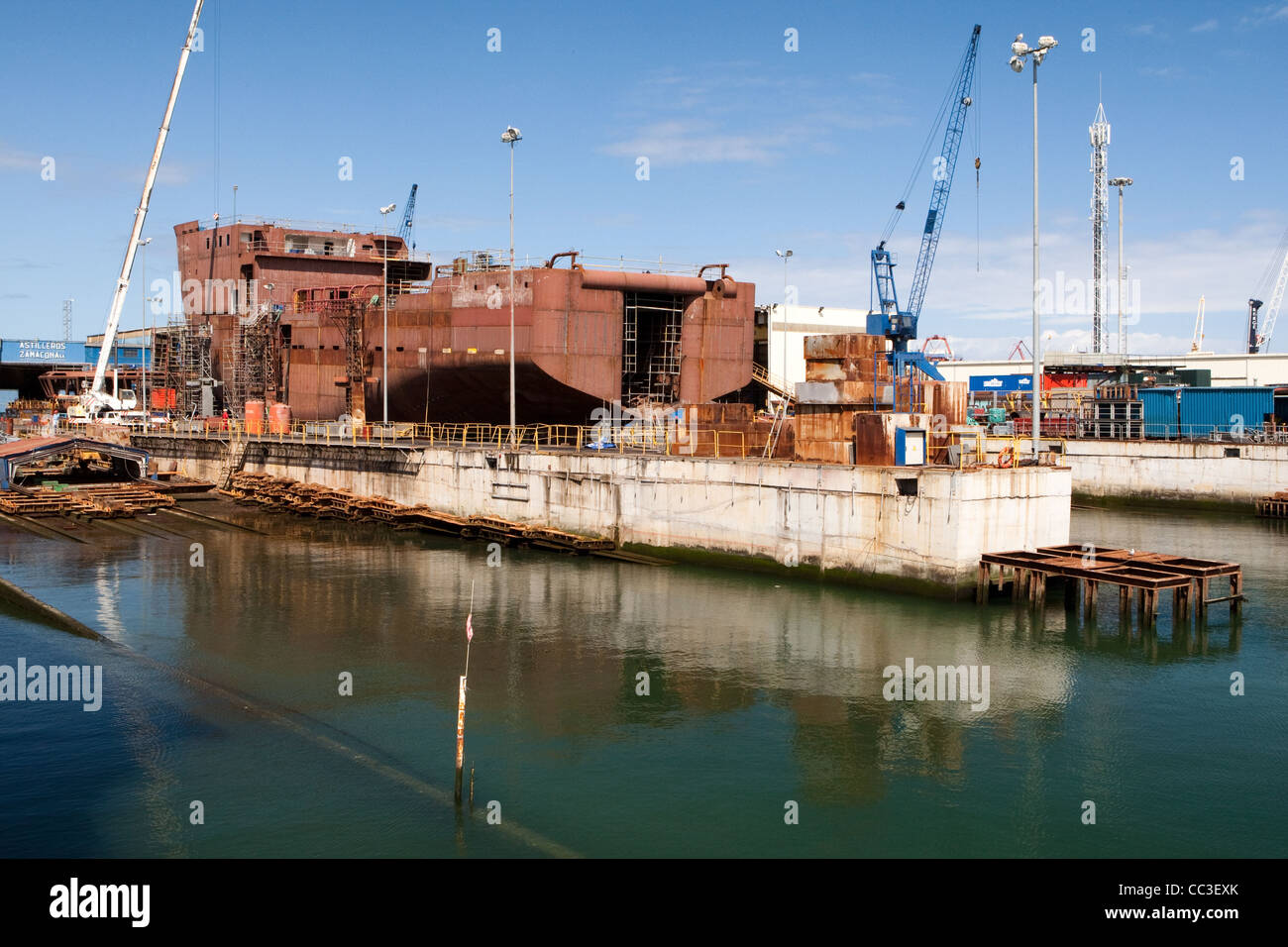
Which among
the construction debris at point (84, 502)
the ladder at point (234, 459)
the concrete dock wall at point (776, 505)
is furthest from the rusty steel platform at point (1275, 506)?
the construction debris at point (84, 502)

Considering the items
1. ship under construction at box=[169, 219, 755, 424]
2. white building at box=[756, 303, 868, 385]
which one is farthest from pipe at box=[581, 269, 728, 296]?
white building at box=[756, 303, 868, 385]

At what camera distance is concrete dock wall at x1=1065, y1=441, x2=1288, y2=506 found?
57.8 metres

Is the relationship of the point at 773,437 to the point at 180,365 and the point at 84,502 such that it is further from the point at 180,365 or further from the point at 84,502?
the point at 180,365

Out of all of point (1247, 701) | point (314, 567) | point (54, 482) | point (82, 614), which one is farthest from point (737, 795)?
point (54, 482)

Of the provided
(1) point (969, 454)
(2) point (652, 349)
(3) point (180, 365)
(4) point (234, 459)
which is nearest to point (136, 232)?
(3) point (180, 365)

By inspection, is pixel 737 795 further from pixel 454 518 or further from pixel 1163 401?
pixel 1163 401

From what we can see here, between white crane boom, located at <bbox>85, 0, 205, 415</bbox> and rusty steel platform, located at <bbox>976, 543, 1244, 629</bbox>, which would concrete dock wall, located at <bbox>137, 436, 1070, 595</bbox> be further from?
white crane boom, located at <bbox>85, 0, 205, 415</bbox>

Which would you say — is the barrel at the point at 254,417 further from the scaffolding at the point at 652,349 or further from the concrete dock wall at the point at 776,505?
the scaffolding at the point at 652,349

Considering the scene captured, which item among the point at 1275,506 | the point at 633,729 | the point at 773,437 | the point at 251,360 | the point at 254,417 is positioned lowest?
the point at 633,729

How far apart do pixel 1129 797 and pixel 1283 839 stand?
229 cm

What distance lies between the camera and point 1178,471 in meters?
60.4

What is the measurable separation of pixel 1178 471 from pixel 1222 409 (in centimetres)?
1009

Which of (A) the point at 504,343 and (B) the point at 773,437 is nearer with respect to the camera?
(B) the point at 773,437

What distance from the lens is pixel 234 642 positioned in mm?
28344
